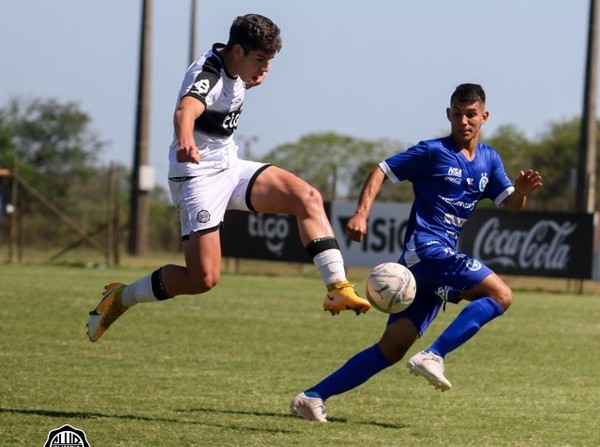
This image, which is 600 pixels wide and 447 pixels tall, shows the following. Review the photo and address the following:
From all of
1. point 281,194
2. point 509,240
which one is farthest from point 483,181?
point 509,240

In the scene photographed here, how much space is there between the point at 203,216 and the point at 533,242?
16462mm

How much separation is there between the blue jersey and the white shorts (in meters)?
0.84

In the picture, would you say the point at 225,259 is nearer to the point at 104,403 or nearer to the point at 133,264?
the point at 133,264

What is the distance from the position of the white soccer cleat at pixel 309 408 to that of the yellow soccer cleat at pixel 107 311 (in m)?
1.36

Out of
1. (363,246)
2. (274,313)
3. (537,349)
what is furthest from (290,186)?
(363,246)

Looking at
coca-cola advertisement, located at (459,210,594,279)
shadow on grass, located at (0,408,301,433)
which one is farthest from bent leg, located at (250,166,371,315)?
coca-cola advertisement, located at (459,210,594,279)

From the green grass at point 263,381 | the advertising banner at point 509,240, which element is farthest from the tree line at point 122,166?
the green grass at point 263,381

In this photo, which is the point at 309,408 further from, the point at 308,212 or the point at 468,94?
Result: the point at 468,94

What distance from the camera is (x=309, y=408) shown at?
25.6 ft

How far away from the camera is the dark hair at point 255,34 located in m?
7.89

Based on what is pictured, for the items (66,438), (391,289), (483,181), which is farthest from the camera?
(483,181)

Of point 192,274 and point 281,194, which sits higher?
point 281,194

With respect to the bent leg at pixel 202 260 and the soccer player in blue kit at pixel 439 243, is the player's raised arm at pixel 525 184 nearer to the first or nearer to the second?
the soccer player in blue kit at pixel 439 243

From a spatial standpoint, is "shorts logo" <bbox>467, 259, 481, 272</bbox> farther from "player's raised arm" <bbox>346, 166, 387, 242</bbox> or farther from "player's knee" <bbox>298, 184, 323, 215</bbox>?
"player's knee" <bbox>298, 184, 323, 215</bbox>
